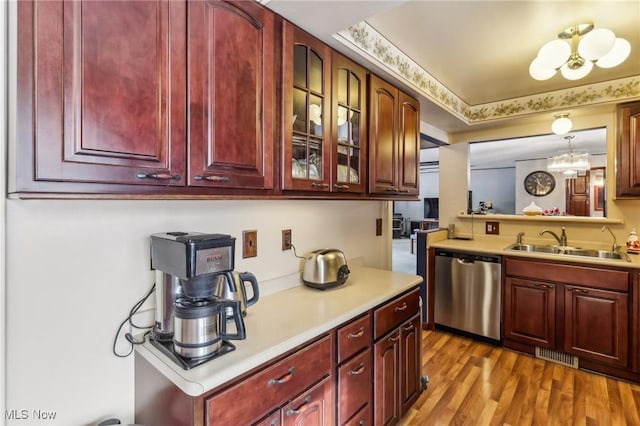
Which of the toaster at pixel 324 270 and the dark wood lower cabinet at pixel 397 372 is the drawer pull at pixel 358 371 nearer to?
the dark wood lower cabinet at pixel 397 372

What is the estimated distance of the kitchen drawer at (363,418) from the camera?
1450mm

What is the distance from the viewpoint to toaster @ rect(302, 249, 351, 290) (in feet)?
5.66

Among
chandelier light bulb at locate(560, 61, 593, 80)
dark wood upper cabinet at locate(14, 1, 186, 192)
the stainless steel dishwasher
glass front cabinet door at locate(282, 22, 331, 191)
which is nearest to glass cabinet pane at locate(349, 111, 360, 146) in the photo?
glass front cabinet door at locate(282, 22, 331, 191)

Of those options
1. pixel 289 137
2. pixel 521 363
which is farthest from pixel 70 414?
pixel 521 363

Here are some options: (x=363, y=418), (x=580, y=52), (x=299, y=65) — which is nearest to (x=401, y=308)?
(x=363, y=418)

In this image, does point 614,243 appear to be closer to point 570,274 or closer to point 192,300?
point 570,274

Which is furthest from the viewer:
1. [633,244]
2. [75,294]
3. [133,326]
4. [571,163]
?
[571,163]

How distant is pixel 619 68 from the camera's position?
2281mm

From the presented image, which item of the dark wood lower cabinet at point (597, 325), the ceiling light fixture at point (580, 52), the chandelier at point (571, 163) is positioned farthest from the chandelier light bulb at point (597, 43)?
the chandelier at point (571, 163)

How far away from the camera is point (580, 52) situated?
1.71 meters

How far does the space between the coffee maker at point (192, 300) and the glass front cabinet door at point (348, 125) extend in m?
0.76

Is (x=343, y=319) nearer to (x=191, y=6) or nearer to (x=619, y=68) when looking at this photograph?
(x=191, y=6)

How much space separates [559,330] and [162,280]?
292 centimetres

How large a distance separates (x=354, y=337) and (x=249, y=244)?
67 centimetres
